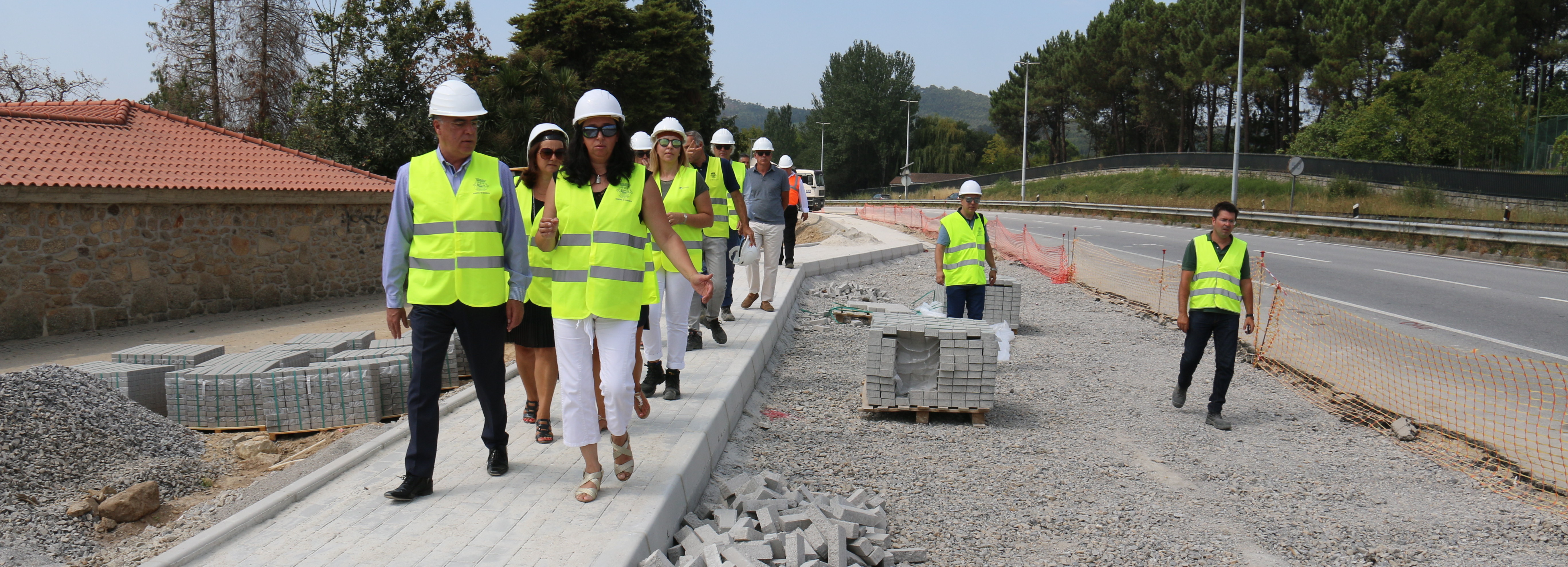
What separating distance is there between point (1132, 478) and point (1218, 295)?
6.00 feet

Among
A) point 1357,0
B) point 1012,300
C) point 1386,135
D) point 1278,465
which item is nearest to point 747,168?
point 1012,300

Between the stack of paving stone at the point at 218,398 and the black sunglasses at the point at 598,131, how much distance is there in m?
4.03

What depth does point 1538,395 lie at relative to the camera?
729 cm

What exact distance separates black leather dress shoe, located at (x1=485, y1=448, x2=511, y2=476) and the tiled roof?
9884mm

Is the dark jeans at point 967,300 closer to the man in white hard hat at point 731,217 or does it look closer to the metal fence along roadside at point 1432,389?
the man in white hard hat at point 731,217

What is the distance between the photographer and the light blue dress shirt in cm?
385

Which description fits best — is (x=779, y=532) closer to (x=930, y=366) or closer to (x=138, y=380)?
(x=930, y=366)

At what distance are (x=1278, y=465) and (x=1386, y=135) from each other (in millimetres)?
40557

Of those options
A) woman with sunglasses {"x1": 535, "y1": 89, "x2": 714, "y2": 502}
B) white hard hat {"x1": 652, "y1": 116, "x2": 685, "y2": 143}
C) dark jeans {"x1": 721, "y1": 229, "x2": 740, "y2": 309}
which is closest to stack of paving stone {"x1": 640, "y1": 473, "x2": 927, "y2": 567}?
woman with sunglasses {"x1": 535, "y1": 89, "x2": 714, "y2": 502}

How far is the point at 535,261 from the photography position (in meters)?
4.36

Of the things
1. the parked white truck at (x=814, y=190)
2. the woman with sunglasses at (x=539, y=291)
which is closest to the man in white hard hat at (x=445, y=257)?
the woman with sunglasses at (x=539, y=291)

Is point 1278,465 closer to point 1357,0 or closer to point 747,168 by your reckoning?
point 747,168

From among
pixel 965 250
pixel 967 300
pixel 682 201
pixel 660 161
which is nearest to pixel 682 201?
pixel 682 201

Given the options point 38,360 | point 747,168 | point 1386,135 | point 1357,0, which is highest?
point 1357,0
